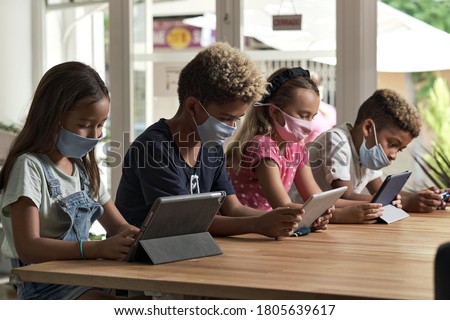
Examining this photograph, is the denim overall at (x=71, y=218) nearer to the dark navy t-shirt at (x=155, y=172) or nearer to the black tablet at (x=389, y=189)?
the dark navy t-shirt at (x=155, y=172)

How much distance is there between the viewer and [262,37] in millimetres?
5133

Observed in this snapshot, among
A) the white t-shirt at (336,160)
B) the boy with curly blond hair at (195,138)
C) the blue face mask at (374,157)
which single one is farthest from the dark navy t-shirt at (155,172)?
the blue face mask at (374,157)

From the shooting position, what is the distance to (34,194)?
7.33 ft

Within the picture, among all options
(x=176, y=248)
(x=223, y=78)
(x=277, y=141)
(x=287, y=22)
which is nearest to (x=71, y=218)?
(x=176, y=248)

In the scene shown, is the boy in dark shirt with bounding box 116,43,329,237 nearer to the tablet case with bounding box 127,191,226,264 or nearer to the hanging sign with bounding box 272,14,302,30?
the tablet case with bounding box 127,191,226,264

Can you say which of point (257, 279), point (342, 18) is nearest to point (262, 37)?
point (342, 18)

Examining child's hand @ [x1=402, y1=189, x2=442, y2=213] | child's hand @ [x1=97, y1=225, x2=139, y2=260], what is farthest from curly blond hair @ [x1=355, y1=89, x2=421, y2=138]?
child's hand @ [x1=97, y1=225, x2=139, y2=260]

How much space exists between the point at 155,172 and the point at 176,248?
472 mm

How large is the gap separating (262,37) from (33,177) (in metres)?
3.06

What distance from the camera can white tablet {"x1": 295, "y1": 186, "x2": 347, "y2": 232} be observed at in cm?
247

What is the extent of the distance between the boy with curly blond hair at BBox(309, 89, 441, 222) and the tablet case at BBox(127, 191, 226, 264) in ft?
4.59

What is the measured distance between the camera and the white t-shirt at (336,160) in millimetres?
3496

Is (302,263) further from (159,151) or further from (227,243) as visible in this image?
(159,151)

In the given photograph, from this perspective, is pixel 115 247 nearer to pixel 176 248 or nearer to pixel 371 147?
pixel 176 248
